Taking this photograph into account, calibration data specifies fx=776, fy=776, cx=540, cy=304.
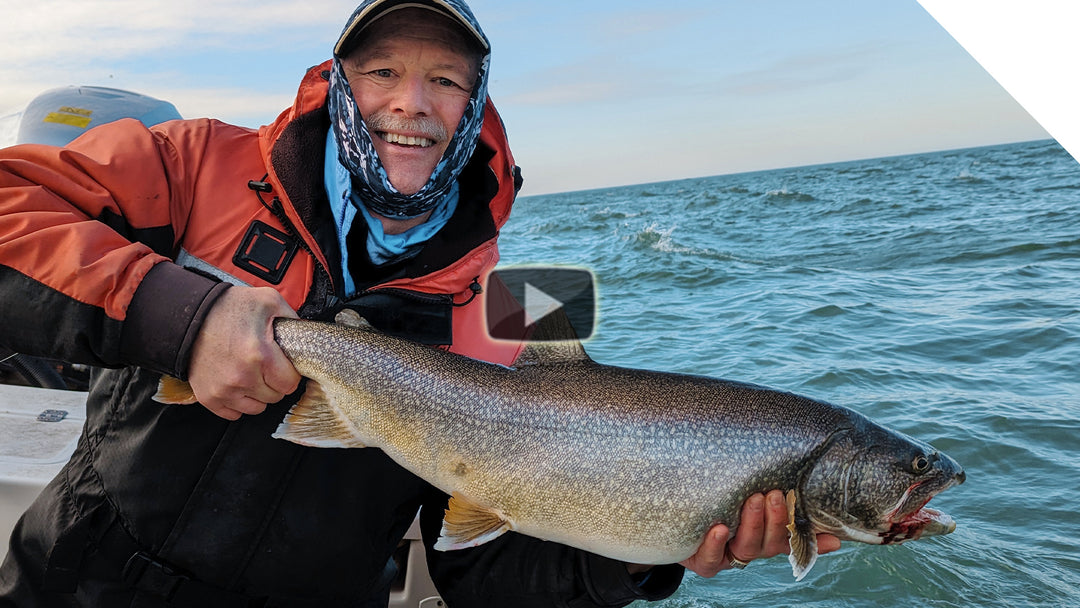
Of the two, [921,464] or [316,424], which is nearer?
[316,424]

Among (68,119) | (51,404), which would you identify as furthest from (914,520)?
(68,119)

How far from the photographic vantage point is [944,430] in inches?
295

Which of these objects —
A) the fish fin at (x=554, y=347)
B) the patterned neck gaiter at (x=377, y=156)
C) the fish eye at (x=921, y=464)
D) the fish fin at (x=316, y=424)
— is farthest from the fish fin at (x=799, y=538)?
the patterned neck gaiter at (x=377, y=156)

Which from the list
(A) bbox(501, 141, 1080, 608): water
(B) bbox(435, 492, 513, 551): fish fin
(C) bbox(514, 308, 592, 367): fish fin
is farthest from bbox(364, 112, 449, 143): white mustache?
(A) bbox(501, 141, 1080, 608): water

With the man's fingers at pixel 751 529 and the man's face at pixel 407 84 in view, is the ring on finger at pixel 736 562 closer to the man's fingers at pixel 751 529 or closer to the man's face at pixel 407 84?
the man's fingers at pixel 751 529

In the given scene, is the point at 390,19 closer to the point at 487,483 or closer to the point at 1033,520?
the point at 487,483

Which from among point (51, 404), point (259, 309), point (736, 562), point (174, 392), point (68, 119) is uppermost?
point (68, 119)

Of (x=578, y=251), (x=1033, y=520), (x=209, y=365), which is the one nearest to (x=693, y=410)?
(x=209, y=365)

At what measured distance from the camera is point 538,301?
3150 mm

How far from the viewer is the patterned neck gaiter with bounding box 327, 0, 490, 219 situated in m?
2.92

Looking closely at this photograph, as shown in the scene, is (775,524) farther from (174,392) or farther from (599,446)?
(174,392)

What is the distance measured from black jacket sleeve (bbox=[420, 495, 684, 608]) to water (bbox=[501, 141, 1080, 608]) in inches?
102

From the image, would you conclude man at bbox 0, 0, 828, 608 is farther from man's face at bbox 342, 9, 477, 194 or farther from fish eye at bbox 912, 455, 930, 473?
fish eye at bbox 912, 455, 930, 473

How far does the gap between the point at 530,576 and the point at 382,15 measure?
2.20m
